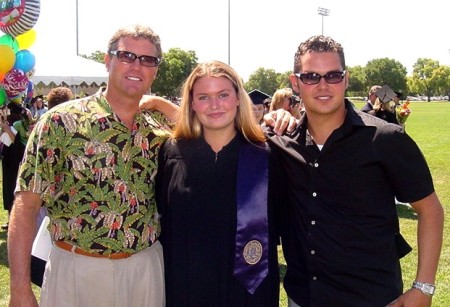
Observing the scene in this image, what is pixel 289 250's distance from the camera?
2697 mm

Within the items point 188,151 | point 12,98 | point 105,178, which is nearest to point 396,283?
point 188,151

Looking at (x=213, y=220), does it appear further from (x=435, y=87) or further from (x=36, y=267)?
(x=435, y=87)

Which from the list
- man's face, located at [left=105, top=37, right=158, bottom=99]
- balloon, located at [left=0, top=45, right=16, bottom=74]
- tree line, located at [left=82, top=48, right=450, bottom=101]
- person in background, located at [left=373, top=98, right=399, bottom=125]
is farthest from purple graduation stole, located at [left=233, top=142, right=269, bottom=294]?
tree line, located at [left=82, top=48, right=450, bottom=101]

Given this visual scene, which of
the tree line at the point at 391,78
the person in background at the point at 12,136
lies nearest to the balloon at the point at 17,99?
the person in background at the point at 12,136

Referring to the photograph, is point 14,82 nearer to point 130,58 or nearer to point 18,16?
point 18,16

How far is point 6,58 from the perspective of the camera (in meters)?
6.42

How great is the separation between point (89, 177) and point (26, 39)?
5.39 meters

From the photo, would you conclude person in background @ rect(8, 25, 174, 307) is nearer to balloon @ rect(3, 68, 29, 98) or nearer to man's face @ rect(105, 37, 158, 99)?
man's face @ rect(105, 37, 158, 99)

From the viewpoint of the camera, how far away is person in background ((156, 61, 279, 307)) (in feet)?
8.52

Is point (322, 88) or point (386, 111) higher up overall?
point (322, 88)

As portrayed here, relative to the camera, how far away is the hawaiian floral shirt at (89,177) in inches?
101

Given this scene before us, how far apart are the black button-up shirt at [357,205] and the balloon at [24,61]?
5443mm

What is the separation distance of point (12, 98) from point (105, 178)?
16.5 ft

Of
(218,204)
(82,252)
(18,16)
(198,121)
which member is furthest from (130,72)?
(18,16)
